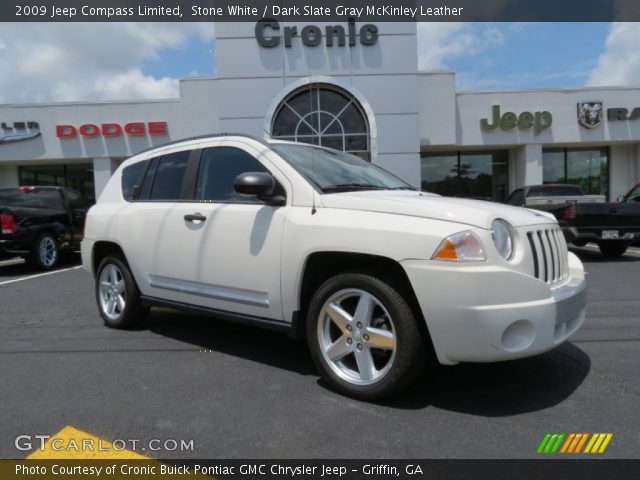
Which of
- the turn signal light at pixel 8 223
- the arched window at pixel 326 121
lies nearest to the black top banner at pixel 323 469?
the turn signal light at pixel 8 223

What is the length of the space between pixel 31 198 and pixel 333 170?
9174mm

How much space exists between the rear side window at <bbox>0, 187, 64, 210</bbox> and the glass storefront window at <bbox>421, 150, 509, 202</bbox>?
15.1 meters

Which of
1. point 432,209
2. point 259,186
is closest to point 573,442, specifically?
point 432,209

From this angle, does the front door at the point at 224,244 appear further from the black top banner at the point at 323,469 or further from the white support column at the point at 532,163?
the white support column at the point at 532,163

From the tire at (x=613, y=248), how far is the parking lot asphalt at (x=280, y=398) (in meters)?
6.18

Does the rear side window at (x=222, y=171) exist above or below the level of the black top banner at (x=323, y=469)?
above

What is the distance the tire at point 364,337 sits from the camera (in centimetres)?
291

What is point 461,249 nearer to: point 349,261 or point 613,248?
point 349,261

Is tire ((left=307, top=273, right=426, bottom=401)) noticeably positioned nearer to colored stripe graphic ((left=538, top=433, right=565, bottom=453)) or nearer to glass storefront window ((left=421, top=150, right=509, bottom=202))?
colored stripe graphic ((left=538, top=433, right=565, bottom=453))

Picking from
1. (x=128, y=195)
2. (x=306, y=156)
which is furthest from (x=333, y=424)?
(x=128, y=195)

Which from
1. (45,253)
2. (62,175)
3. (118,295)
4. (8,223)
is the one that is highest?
(62,175)

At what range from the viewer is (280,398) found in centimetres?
324

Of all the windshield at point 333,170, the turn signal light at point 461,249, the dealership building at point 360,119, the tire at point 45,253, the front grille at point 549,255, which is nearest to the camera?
the turn signal light at point 461,249

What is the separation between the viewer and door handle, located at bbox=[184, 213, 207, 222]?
399cm
